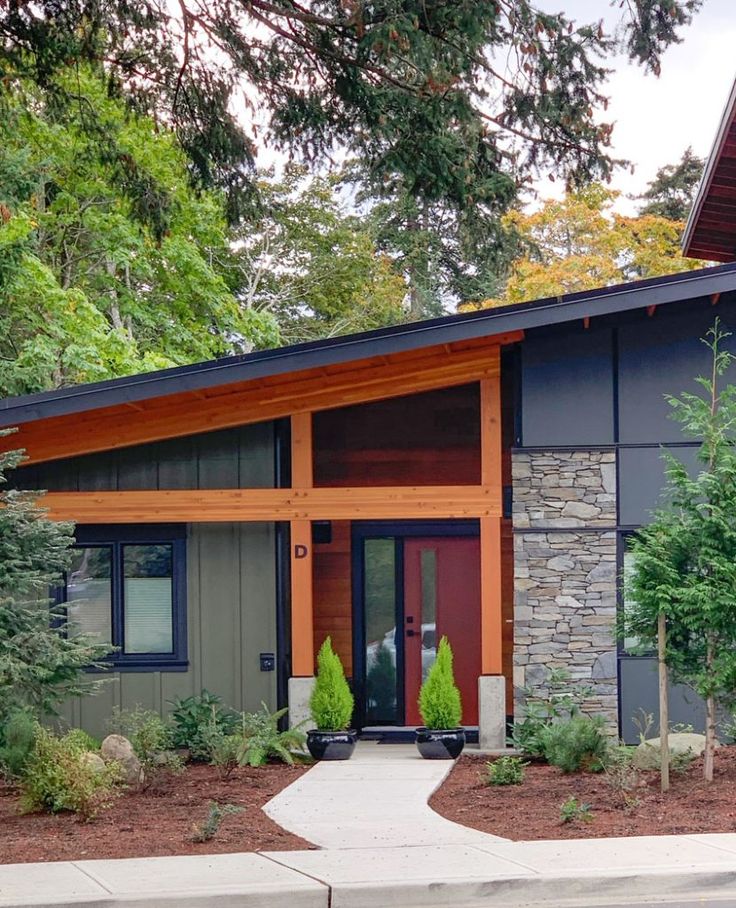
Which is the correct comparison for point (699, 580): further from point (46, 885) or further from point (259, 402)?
point (46, 885)

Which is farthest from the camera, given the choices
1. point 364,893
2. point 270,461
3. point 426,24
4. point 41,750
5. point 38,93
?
point 38,93

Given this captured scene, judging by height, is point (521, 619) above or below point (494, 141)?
below

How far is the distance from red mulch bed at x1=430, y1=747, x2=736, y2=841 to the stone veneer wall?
138cm

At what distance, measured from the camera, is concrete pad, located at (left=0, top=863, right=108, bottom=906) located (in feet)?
22.2

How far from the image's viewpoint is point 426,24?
34.3 ft

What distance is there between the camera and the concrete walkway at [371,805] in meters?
8.38

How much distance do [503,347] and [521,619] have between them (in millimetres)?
2661

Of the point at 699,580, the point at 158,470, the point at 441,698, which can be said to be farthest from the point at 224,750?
the point at 699,580

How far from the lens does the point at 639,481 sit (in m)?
12.3

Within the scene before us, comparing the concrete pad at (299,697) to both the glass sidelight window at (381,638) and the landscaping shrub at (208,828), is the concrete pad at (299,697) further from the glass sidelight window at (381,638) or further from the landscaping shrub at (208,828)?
the landscaping shrub at (208,828)

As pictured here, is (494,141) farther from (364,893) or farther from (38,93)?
(38,93)

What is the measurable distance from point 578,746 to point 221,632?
12.8 feet

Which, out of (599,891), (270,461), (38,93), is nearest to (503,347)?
(270,461)

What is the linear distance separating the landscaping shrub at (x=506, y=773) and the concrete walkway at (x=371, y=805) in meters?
0.47
